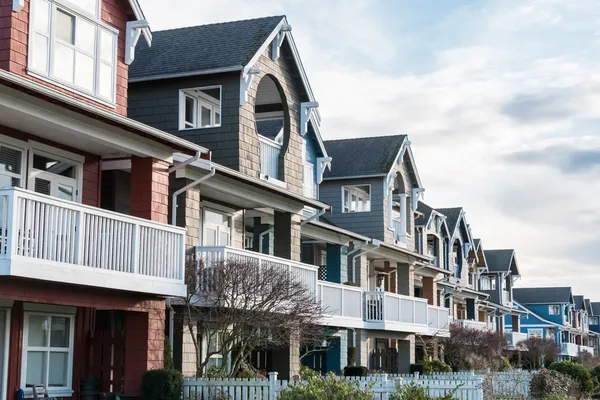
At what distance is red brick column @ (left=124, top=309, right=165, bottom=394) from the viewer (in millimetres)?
20797

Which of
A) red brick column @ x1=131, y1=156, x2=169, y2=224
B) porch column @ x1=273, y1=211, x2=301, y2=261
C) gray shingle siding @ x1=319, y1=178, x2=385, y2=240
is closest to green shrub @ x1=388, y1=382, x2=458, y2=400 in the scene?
red brick column @ x1=131, y1=156, x2=169, y2=224

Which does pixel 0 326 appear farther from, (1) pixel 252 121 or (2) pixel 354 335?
(2) pixel 354 335

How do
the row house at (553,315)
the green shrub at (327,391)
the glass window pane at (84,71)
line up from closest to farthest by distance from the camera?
the green shrub at (327,391) < the glass window pane at (84,71) < the row house at (553,315)

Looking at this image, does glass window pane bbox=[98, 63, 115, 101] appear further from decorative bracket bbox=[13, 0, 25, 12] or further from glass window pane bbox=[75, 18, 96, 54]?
decorative bracket bbox=[13, 0, 25, 12]

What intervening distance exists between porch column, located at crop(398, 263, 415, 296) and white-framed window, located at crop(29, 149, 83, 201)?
76.3 ft

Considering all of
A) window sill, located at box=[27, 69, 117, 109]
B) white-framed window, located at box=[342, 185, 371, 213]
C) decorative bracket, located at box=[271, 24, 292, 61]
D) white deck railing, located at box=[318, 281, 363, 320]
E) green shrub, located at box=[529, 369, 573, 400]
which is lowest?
green shrub, located at box=[529, 369, 573, 400]

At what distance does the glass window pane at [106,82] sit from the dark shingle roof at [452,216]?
40935 mm

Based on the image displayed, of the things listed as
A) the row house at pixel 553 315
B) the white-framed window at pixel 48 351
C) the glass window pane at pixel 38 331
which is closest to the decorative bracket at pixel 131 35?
the white-framed window at pixel 48 351

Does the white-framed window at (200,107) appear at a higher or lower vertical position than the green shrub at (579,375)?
higher

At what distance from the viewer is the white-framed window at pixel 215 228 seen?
27503 mm

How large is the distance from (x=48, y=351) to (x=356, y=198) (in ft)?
80.8

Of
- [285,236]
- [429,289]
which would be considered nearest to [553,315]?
[429,289]

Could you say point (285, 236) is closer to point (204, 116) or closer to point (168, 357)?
point (204, 116)

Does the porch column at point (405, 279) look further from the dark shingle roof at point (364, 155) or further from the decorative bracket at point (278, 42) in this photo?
the decorative bracket at point (278, 42)
